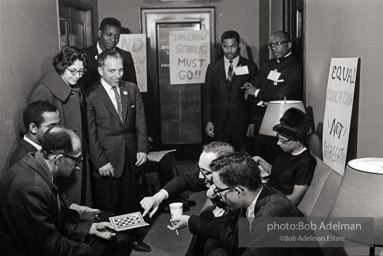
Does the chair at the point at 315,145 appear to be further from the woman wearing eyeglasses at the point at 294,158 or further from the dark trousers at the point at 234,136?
the dark trousers at the point at 234,136

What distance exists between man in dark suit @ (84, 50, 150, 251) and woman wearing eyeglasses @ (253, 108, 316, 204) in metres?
1.20

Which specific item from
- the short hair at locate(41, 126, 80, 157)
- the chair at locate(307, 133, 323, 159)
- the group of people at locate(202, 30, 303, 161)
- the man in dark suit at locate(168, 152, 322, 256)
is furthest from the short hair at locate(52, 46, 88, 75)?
the group of people at locate(202, 30, 303, 161)

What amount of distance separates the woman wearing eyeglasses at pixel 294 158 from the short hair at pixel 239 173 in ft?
3.18

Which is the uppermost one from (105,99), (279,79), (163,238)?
(279,79)

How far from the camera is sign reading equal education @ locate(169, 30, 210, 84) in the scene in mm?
5992

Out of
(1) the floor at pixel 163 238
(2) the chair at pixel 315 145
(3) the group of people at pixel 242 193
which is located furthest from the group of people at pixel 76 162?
(2) the chair at pixel 315 145

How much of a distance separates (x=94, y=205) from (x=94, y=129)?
606 millimetres

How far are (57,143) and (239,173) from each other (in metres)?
0.89

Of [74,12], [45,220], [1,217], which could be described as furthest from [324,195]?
[74,12]

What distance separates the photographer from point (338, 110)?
2834mm

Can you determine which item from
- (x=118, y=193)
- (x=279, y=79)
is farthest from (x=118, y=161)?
(x=279, y=79)

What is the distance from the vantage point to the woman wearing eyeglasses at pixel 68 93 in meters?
3.13

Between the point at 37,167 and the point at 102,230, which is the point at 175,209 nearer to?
the point at 102,230

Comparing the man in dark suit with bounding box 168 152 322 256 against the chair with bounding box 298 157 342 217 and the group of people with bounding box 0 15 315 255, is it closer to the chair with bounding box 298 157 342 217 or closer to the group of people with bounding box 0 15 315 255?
the group of people with bounding box 0 15 315 255
